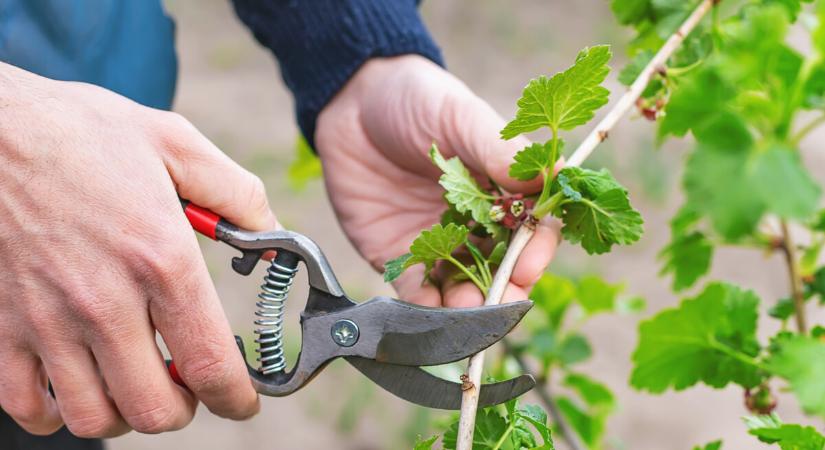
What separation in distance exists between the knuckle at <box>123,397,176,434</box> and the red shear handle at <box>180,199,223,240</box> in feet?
0.68

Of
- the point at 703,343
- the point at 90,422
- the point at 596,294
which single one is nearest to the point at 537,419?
the point at 703,343

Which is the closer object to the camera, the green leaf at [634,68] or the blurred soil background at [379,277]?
the green leaf at [634,68]

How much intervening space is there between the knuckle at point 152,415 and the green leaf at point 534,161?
1.62ft

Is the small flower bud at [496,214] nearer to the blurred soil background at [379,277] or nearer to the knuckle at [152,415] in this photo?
the knuckle at [152,415]

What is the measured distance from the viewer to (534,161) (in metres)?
1.00

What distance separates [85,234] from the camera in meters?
0.95

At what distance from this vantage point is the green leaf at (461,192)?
101cm

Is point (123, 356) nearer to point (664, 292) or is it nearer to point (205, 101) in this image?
point (664, 292)

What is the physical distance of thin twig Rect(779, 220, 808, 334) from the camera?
4.06 ft

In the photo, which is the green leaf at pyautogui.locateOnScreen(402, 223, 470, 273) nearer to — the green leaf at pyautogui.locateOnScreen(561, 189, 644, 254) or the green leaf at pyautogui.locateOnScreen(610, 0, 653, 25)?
the green leaf at pyautogui.locateOnScreen(561, 189, 644, 254)

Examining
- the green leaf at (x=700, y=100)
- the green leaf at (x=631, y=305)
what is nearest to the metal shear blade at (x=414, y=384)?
the green leaf at (x=700, y=100)

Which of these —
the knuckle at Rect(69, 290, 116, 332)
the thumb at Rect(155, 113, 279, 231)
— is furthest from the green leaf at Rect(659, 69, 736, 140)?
the knuckle at Rect(69, 290, 116, 332)

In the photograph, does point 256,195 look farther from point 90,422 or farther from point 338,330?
point 90,422

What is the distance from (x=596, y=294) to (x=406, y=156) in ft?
1.44
